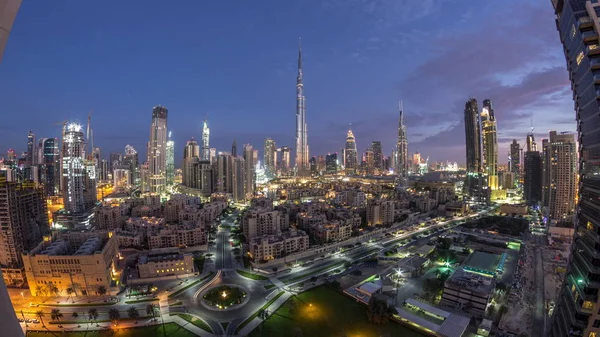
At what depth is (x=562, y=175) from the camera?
25703 millimetres

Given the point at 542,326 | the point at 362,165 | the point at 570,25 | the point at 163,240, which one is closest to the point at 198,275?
the point at 163,240

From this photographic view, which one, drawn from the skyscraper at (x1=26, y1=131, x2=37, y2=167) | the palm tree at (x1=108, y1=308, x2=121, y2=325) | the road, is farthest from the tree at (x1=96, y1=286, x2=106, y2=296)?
the skyscraper at (x1=26, y1=131, x2=37, y2=167)

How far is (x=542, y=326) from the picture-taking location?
37.2ft

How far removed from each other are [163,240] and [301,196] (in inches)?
890

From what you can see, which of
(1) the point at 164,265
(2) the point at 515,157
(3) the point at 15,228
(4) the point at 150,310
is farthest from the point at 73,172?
(2) the point at 515,157

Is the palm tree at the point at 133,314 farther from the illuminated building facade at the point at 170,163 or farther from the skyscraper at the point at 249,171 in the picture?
the illuminated building facade at the point at 170,163

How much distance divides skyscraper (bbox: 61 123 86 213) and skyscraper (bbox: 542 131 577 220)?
1681 inches

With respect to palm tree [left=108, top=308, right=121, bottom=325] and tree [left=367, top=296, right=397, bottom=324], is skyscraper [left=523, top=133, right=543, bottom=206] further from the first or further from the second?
palm tree [left=108, top=308, right=121, bottom=325]

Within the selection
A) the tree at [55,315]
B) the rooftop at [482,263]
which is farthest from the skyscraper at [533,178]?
the tree at [55,315]

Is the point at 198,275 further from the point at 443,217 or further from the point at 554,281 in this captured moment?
the point at 443,217

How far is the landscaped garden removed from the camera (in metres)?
12.6

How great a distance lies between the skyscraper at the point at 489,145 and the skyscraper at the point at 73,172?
4784cm

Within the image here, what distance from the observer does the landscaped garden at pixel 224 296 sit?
12613 mm

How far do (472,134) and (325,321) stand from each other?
44.9 meters
